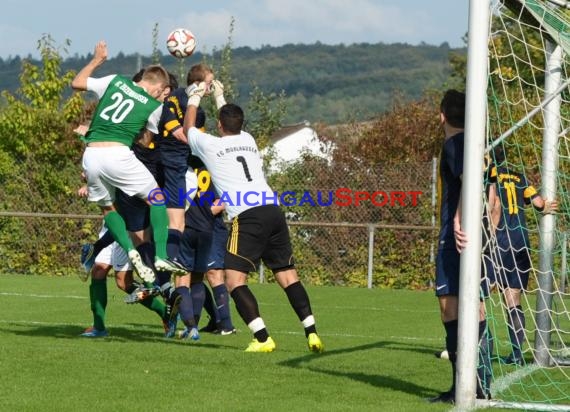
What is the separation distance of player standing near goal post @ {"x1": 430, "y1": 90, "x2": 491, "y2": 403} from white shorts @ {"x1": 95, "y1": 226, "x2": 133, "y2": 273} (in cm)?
413

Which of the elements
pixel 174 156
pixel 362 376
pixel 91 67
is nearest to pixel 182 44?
pixel 174 156

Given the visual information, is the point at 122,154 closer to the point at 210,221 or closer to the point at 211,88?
the point at 211,88

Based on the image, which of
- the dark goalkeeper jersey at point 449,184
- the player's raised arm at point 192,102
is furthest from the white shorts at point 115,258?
the dark goalkeeper jersey at point 449,184

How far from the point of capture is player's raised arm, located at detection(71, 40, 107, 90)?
31.0 ft

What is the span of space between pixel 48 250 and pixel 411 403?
1631 cm

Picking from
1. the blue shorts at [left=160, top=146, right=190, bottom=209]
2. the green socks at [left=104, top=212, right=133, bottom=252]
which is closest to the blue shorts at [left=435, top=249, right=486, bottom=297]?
the green socks at [left=104, top=212, right=133, bottom=252]

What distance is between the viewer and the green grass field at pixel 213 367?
6.55 meters

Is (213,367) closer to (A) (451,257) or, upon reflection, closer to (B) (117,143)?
(A) (451,257)

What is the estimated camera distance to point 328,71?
7047 inches

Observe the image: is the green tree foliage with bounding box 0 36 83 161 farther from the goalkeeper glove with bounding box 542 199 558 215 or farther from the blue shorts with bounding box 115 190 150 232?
the goalkeeper glove with bounding box 542 199 558 215

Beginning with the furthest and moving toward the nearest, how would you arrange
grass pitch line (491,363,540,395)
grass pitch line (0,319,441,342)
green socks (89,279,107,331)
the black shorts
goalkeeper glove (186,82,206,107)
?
grass pitch line (0,319,441,342) < green socks (89,279,107,331) < goalkeeper glove (186,82,206,107) < the black shorts < grass pitch line (491,363,540,395)

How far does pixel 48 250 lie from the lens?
72.2ft

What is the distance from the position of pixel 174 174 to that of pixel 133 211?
77 cm

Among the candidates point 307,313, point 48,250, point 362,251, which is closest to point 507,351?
point 307,313
